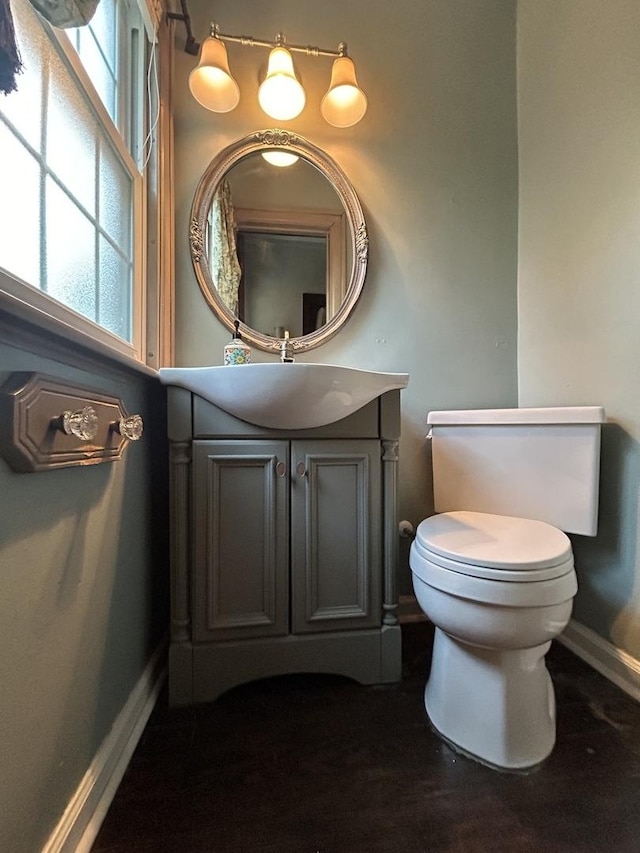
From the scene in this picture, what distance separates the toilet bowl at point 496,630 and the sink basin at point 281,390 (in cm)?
A: 39

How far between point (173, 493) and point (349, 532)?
0.47 m

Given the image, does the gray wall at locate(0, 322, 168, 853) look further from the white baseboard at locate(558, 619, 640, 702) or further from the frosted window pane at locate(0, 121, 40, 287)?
the white baseboard at locate(558, 619, 640, 702)

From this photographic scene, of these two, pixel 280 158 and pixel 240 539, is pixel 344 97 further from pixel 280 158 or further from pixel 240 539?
pixel 240 539

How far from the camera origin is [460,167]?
148cm

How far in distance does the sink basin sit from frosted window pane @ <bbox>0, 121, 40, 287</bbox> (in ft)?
1.12

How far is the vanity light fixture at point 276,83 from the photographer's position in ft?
4.06

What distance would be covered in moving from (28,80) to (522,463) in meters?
1.45

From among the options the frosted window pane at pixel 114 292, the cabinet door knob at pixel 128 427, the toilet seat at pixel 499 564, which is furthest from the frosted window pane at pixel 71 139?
the toilet seat at pixel 499 564

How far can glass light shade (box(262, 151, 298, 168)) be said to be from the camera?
4.50ft

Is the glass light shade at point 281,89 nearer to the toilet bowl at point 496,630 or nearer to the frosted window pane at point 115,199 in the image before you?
the frosted window pane at point 115,199

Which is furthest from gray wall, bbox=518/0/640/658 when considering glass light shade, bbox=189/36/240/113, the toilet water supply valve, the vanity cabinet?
glass light shade, bbox=189/36/240/113

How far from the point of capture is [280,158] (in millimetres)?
1377

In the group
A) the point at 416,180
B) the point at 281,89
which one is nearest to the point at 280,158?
the point at 281,89

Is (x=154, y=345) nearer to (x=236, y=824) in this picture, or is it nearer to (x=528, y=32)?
(x=236, y=824)
